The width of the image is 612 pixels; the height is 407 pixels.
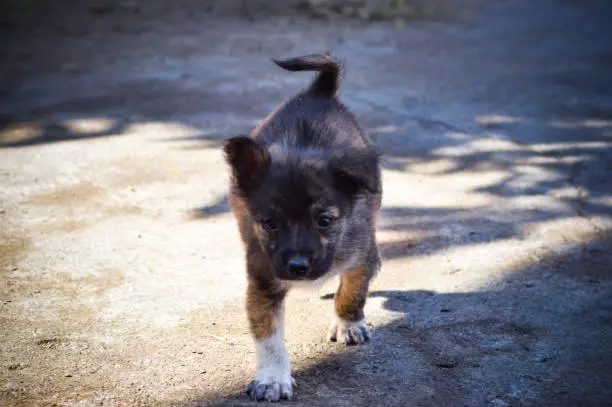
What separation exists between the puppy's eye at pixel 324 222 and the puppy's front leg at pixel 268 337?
1.28ft

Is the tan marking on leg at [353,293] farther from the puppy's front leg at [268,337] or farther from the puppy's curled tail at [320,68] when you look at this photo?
the puppy's curled tail at [320,68]

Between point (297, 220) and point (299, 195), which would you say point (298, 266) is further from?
point (299, 195)

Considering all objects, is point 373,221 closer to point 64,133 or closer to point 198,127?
point 198,127

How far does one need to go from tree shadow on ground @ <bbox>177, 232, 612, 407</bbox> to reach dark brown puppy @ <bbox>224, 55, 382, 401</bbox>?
216 mm

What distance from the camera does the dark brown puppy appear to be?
3254mm

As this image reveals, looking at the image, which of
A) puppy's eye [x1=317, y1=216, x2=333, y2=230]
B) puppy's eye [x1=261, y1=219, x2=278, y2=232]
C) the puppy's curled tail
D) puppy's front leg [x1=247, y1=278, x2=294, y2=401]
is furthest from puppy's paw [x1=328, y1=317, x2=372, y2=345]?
the puppy's curled tail

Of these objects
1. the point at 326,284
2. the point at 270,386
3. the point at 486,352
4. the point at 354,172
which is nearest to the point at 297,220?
the point at 354,172

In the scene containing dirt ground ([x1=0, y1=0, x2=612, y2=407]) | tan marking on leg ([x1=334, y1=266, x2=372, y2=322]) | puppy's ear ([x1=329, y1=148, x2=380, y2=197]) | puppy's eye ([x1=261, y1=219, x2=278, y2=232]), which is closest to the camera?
puppy's eye ([x1=261, y1=219, x2=278, y2=232])

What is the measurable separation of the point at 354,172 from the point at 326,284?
1.45 meters

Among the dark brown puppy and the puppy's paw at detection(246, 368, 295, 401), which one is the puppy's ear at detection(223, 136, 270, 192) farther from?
the puppy's paw at detection(246, 368, 295, 401)

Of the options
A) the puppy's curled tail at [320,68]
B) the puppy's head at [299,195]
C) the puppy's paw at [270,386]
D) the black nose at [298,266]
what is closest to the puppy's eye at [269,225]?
the puppy's head at [299,195]

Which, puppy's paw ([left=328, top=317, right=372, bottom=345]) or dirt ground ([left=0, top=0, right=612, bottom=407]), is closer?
dirt ground ([left=0, top=0, right=612, bottom=407])

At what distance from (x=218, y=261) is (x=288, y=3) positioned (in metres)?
11.1

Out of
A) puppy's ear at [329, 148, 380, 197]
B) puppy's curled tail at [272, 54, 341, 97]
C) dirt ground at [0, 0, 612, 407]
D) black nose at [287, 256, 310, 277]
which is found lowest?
dirt ground at [0, 0, 612, 407]
